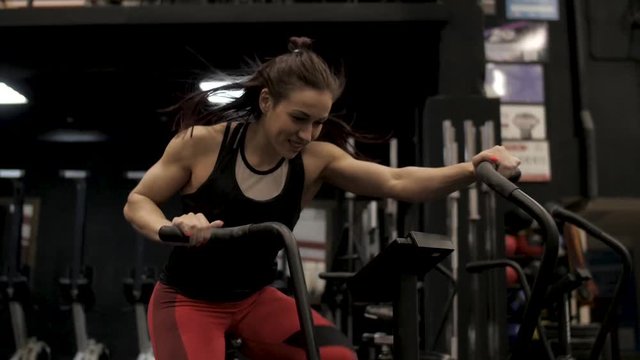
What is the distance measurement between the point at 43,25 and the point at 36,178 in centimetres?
190

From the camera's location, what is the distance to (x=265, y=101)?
1.85 metres

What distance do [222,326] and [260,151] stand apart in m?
0.50

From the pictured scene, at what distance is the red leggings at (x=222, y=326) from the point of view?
1606mm

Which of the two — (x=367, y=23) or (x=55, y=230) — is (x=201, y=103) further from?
(x=55, y=230)

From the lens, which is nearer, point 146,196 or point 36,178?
point 146,196

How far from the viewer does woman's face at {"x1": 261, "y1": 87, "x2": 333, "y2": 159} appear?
5.56ft

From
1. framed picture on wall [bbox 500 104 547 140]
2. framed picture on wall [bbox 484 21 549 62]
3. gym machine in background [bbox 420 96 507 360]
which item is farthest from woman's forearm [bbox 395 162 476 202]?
framed picture on wall [bbox 484 21 549 62]

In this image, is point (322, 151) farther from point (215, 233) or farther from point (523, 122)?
point (523, 122)

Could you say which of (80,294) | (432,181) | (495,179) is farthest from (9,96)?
(495,179)

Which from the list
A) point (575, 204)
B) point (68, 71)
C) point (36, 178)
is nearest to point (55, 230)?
point (36, 178)

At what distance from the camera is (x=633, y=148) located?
5797 millimetres

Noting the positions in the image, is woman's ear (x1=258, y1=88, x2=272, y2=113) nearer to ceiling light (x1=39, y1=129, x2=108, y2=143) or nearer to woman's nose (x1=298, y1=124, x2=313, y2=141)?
woman's nose (x1=298, y1=124, x2=313, y2=141)

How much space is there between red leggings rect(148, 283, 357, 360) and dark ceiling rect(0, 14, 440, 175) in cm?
242

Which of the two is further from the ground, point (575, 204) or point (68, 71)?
point (68, 71)
